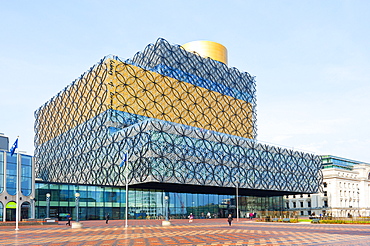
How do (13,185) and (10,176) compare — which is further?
(13,185)

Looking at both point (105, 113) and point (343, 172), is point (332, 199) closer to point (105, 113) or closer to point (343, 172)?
point (343, 172)

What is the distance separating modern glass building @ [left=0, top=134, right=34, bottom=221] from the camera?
70.8 m

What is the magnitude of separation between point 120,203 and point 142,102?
24.9 metres

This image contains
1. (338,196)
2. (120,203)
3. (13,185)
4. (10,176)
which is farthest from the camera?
(338,196)

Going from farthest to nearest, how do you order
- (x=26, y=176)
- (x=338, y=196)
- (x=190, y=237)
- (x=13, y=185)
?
(x=338, y=196) → (x=26, y=176) → (x=13, y=185) → (x=190, y=237)

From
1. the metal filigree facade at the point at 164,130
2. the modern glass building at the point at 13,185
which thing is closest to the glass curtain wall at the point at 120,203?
the modern glass building at the point at 13,185

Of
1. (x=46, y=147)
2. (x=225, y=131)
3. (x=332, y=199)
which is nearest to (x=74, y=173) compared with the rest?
(x=46, y=147)

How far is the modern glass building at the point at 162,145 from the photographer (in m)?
82.1

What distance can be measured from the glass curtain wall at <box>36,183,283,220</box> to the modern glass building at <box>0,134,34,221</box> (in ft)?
11.1

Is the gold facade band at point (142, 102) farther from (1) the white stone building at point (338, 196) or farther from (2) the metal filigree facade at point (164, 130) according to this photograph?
(1) the white stone building at point (338, 196)

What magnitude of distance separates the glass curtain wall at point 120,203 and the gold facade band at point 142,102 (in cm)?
1938

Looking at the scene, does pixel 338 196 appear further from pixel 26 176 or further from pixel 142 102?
pixel 26 176

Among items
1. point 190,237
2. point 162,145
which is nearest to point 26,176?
point 162,145

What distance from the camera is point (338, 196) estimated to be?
136 metres
